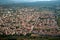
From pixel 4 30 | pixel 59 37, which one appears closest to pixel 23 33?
pixel 4 30

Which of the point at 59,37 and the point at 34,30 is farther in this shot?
the point at 34,30

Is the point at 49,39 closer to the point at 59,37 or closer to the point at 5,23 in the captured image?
the point at 59,37

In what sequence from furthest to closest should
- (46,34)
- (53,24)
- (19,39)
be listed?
(53,24)
(46,34)
(19,39)

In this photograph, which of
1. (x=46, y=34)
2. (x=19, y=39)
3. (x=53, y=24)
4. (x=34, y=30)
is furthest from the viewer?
(x=53, y=24)

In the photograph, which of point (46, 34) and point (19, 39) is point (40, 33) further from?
point (19, 39)

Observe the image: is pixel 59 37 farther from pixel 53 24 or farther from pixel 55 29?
pixel 53 24

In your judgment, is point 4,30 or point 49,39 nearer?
point 49,39

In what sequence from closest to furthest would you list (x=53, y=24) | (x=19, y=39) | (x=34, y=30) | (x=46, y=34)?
(x=19, y=39) → (x=46, y=34) → (x=34, y=30) → (x=53, y=24)

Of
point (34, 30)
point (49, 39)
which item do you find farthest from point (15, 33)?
point (49, 39)
